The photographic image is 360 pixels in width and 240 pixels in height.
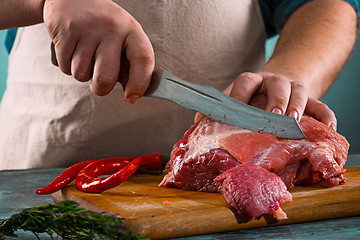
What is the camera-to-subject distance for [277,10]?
2.97 meters

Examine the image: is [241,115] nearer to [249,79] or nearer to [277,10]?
[249,79]

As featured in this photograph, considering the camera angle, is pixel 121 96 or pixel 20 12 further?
pixel 121 96

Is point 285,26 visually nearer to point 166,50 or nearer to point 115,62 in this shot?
point 166,50

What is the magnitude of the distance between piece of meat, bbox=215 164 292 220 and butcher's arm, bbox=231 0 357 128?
423 mm

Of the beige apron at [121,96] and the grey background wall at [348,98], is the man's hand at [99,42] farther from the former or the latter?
the grey background wall at [348,98]

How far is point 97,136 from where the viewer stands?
2621 millimetres

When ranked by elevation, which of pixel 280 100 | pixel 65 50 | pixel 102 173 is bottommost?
pixel 102 173

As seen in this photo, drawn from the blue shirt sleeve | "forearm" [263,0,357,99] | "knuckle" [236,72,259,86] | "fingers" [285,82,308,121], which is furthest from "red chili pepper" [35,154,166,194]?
the blue shirt sleeve

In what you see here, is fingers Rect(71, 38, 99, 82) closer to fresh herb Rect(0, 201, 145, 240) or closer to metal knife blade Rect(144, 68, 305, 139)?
metal knife blade Rect(144, 68, 305, 139)

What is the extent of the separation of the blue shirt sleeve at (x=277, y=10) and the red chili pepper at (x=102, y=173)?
5.02 ft

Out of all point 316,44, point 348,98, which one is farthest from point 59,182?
point 348,98

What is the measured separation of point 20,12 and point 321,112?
55.3 inches

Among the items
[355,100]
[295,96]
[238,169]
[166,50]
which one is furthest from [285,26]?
[355,100]

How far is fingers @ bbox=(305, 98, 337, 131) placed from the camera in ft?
6.48
